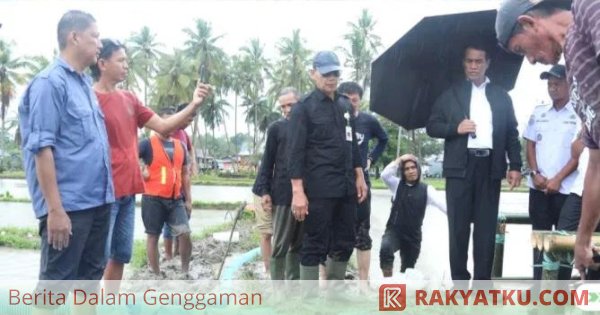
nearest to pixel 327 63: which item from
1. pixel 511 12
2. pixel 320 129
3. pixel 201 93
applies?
pixel 320 129

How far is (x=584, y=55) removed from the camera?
69.2 inches

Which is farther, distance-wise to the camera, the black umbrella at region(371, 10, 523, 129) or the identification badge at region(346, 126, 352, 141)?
the identification badge at region(346, 126, 352, 141)

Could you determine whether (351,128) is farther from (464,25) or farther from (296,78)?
(296,78)

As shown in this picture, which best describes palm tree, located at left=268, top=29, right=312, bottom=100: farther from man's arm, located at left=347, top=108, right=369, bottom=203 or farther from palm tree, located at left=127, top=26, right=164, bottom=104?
man's arm, located at left=347, top=108, right=369, bottom=203

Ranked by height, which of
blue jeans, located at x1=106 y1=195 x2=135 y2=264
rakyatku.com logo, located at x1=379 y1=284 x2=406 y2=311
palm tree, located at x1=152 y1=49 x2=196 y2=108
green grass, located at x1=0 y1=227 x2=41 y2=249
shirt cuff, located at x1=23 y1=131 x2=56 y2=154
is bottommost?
green grass, located at x1=0 y1=227 x2=41 y2=249

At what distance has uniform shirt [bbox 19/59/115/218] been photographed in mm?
2945

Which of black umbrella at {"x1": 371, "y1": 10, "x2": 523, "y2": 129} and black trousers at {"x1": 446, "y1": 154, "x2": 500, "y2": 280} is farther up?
black umbrella at {"x1": 371, "y1": 10, "x2": 523, "y2": 129}

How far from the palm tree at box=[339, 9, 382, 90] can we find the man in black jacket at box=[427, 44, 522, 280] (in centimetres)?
4551

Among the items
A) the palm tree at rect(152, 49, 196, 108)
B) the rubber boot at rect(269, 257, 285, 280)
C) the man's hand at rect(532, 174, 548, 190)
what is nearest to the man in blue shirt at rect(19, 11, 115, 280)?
the rubber boot at rect(269, 257, 285, 280)

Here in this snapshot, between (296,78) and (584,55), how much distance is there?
2061 inches

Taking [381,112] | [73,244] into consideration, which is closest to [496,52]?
[381,112]

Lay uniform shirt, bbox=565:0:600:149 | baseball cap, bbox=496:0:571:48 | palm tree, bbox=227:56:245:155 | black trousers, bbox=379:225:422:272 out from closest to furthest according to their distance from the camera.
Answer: uniform shirt, bbox=565:0:600:149 → baseball cap, bbox=496:0:571:48 → black trousers, bbox=379:225:422:272 → palm tree, bbox=227:56:245:155

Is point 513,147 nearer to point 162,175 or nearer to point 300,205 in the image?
point 300,205

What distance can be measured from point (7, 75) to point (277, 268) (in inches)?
2216
